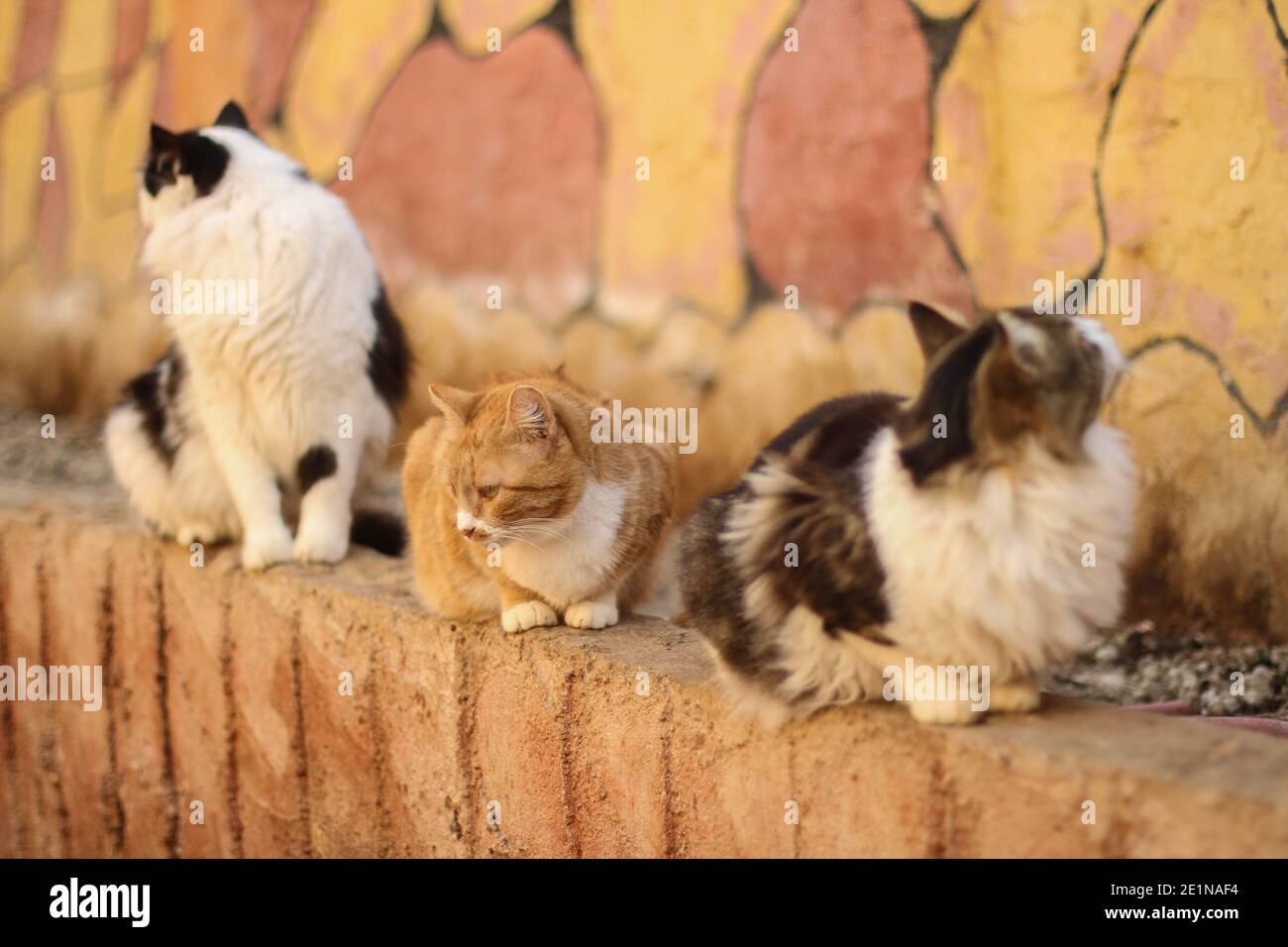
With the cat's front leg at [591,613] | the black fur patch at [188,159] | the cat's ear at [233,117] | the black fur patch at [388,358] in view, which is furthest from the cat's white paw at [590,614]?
the cat's ear at [233,117]

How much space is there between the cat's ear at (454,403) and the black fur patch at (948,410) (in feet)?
3.52

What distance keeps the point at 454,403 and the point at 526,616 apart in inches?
18.3

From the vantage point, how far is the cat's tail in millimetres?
3312

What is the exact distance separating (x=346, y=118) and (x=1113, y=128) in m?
2.92

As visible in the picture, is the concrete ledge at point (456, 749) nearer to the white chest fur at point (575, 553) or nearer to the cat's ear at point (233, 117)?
the white chest fur at point (575, 553)

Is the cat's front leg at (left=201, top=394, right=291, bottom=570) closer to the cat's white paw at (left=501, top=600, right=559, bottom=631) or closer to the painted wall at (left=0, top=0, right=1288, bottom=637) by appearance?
the cat's white paw at (left=501, top=600, right=559, bottom=631)

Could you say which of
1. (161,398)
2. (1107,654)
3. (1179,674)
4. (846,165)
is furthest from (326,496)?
(1179,674)

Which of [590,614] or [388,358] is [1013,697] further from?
[388,358]

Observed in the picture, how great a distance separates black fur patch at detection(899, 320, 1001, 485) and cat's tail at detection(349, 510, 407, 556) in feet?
6.33

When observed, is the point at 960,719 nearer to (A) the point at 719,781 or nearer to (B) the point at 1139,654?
(A) the point at 719,781

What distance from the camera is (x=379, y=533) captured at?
3.32m

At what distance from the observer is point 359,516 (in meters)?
3.38

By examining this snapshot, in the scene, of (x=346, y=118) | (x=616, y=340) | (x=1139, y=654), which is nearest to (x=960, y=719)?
(x=1139, y=654)

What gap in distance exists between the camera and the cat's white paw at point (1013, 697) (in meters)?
1.80
